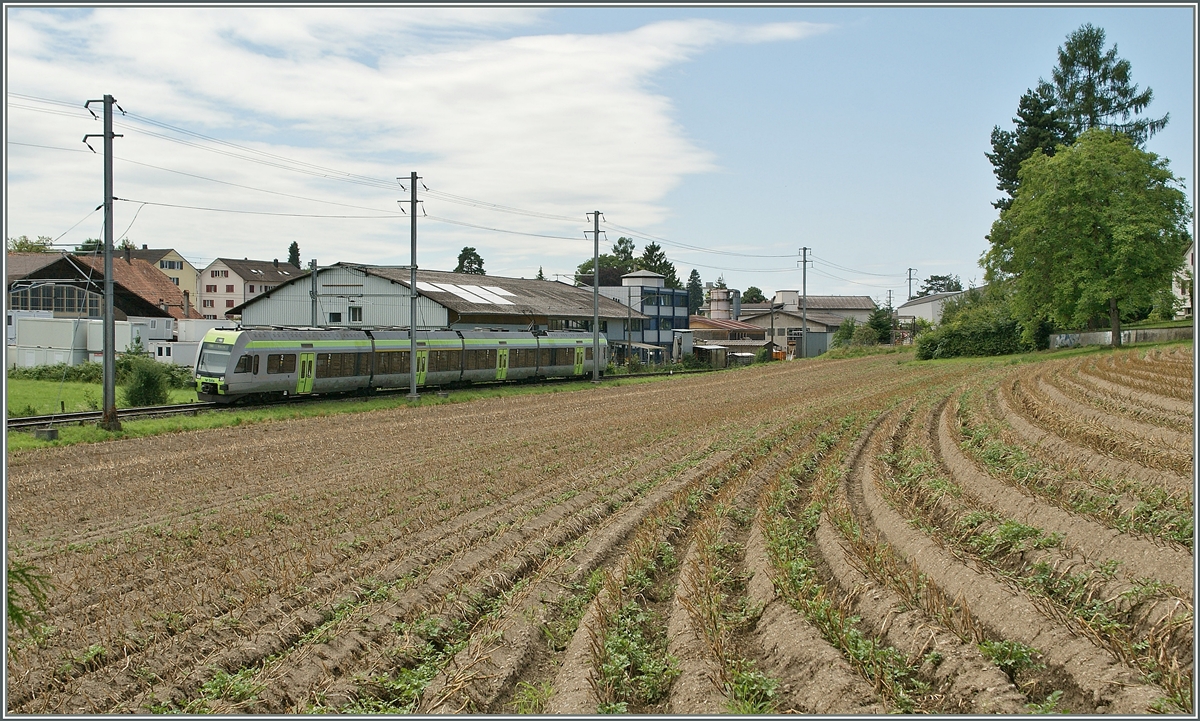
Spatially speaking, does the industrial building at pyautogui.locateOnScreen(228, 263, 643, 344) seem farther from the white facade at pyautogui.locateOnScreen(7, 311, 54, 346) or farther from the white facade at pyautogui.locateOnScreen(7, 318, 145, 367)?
the white facade at pyautogui.locateOnScreen(7, 311, 54, 346)

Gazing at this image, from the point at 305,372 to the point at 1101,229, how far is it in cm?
4098

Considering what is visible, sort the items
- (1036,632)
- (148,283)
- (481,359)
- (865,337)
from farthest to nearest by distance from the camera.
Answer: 1. (865,337)
2. (148,283)
3. (481,359)
4. (1036,632)

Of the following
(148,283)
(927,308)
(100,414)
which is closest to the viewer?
(100,414)

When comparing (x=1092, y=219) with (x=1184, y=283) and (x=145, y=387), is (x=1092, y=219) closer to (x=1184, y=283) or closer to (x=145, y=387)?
(x=1184, y=283)

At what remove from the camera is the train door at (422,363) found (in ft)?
129

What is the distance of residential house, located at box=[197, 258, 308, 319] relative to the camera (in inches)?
4055

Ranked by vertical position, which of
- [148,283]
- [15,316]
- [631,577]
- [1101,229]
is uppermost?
[1101,229]

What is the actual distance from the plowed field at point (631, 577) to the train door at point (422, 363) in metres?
18.6

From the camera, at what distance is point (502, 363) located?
44.5 metres

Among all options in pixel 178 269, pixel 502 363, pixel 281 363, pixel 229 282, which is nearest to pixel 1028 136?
pixel 502 363

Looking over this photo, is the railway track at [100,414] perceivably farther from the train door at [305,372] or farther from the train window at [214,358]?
the train window at [214,358]

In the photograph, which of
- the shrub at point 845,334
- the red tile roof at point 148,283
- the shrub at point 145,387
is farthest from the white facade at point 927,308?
the shrub at point 145,387

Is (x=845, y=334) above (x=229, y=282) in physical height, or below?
below

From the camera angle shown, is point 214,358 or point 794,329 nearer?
point 214,358
